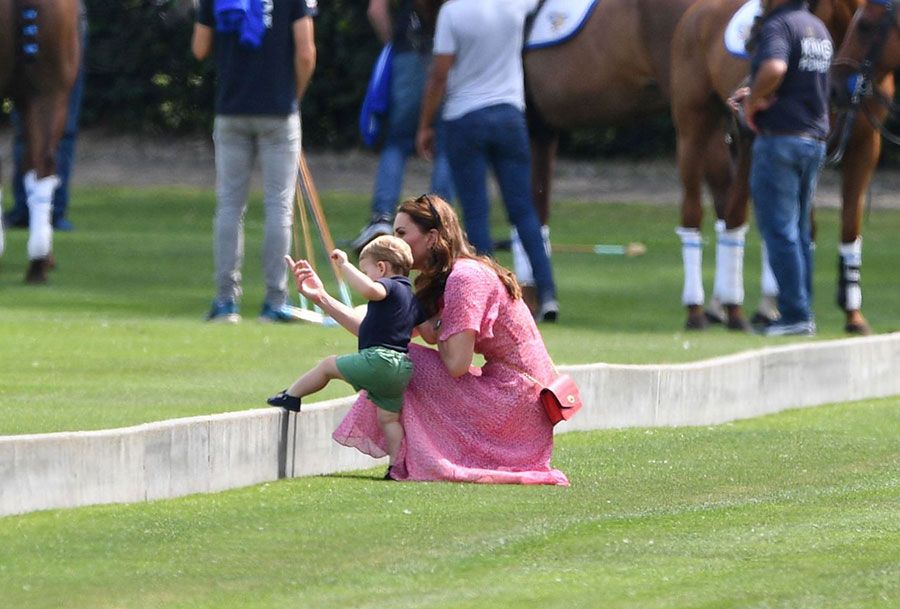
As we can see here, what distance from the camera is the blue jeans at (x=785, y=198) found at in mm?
12414

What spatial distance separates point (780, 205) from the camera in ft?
41.0

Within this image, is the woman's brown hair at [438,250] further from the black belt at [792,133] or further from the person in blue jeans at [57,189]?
the person in blue jeans at [57,189]

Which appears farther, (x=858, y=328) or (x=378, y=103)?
(x=378, y=103)

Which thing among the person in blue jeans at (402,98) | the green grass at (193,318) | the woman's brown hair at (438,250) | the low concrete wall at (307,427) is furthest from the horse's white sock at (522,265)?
the woman's brown hair at (438,250)

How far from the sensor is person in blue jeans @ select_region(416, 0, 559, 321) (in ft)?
43.7

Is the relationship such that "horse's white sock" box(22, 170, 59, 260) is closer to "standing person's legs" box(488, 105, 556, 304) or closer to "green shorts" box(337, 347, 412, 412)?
"standing person's legs" box(488, 105, 556, 304)

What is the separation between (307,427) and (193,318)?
5370mm

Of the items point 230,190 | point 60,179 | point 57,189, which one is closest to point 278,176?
point 230,190

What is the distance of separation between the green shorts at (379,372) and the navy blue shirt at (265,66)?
4903mm

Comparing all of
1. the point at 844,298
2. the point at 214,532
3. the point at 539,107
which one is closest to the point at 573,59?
the point at 539,107

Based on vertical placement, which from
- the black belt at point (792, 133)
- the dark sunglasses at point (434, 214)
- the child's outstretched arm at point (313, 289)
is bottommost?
the black belt at point (792, 133)

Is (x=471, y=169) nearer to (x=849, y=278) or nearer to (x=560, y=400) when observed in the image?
(x=849, y=278)

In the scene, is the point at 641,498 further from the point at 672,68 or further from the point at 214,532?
the point at 672,68

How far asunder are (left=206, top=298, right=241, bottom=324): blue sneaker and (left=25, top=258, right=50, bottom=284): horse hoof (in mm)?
2426
